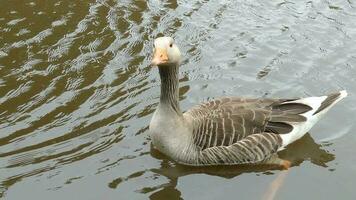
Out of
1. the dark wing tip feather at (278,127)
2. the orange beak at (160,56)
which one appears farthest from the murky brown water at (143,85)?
the orange beak at (160,56)

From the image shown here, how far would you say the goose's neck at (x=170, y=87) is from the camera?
7.93 metres

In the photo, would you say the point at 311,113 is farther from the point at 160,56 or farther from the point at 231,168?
the point at 160,56

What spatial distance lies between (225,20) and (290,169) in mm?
4664

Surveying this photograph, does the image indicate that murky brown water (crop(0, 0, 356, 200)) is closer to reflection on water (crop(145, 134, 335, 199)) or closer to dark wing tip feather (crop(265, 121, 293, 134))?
reflection on water (crop(145, 134, 335, 199))

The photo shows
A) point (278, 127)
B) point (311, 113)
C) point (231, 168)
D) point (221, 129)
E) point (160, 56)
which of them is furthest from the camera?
point (311, 113)

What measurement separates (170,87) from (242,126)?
1.14m

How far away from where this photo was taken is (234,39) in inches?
450

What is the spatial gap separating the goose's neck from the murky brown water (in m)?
0.79

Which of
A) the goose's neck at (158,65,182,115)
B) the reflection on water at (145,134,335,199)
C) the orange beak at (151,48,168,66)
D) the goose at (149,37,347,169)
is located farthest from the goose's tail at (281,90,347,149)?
Answer: the orange beak at (151,48,168,66)

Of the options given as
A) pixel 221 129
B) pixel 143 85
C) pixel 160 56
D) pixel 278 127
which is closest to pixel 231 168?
pixel 221 129

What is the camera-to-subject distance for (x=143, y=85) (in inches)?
387

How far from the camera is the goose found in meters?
8.09

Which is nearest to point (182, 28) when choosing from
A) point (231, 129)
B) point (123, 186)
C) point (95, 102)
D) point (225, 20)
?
point (225, 20)

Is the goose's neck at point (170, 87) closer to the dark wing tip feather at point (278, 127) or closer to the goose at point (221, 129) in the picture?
the goose at point (221, 129)
